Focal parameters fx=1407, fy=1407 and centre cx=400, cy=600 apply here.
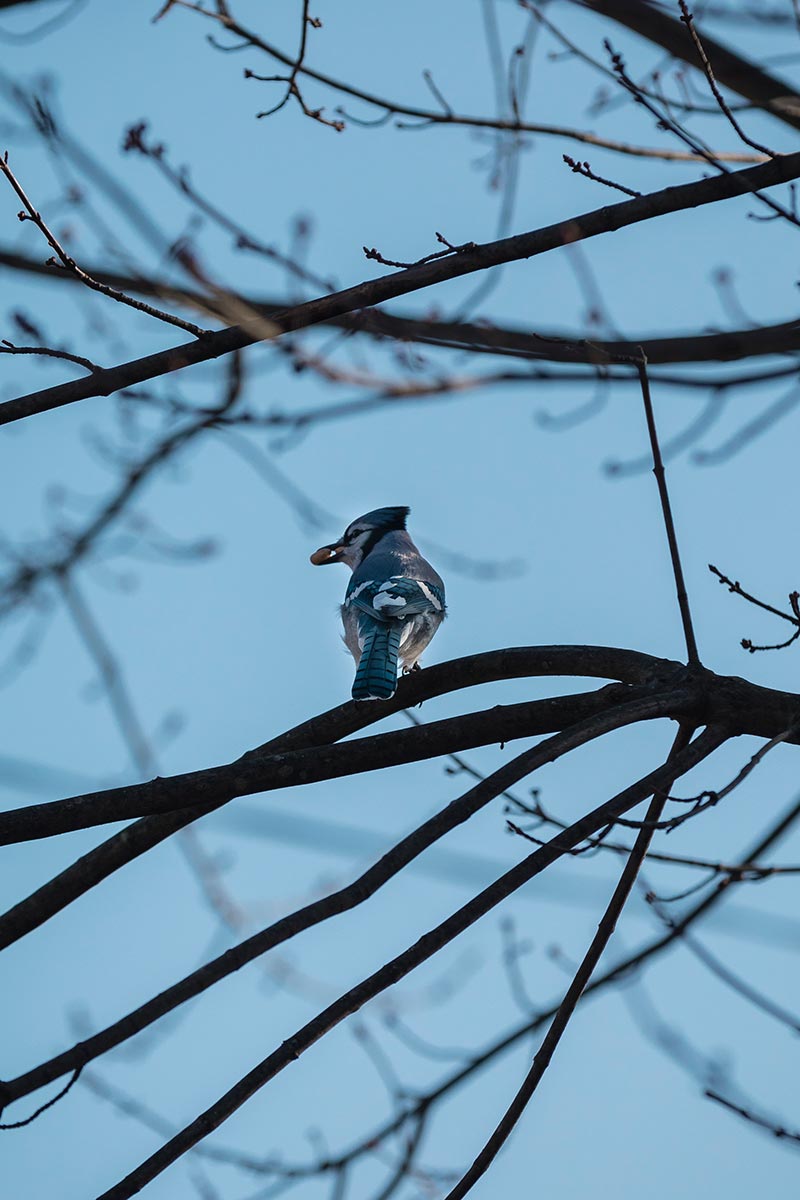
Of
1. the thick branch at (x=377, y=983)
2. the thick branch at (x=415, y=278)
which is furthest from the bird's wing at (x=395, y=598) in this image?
the thick branch at (x=377, y=983)

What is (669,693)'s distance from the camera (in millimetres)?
2799

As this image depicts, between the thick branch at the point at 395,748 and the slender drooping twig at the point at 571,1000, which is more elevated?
the thick branch at the point at 395,748

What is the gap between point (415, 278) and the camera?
2645 millimetres

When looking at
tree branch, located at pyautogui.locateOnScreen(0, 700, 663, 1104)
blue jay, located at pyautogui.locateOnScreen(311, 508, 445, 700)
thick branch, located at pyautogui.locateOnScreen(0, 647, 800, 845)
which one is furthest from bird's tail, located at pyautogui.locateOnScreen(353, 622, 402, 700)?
tree branch, located at pyautogui.locateOnScreen(0, 700, 663, 1104)

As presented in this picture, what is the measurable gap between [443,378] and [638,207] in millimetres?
1263

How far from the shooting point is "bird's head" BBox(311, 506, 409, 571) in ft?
16.8

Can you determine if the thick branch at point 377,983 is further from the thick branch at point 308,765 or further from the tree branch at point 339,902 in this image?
the thick branch at point 308,765

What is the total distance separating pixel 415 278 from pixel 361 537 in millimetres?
2653

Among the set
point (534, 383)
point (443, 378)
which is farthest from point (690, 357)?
point (443, 378)

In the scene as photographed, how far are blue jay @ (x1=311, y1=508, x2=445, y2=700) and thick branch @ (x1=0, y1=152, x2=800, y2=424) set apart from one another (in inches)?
40.2

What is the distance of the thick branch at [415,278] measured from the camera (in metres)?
2.51

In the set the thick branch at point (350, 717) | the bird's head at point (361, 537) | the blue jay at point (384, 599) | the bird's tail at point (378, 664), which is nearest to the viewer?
the thick branch at point (350, 717)

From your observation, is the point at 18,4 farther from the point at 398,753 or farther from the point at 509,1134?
the point at 509,1134

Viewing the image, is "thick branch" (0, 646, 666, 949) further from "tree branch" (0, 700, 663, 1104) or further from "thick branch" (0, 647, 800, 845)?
"tree branch" (0, 700, 663, 1104)
